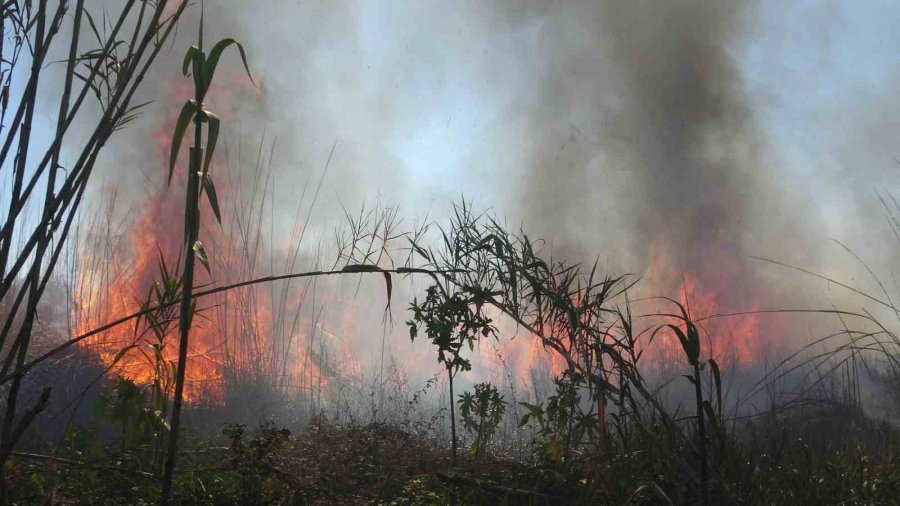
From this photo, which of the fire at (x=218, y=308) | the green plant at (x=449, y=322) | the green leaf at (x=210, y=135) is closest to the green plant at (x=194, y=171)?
the green leaf at (x=210, y=135)

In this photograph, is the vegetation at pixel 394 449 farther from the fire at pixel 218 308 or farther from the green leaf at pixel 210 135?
the fire at pixel 218 308

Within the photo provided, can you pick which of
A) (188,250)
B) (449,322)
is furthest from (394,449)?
(188,250)

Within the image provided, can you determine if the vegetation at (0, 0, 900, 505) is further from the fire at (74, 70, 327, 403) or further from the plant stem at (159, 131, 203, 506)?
the fire at (74, 70, 327, 403)

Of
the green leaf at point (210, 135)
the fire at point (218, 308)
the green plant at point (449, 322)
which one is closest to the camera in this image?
the green leaf at point (210, 135)

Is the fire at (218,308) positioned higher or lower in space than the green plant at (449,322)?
higher

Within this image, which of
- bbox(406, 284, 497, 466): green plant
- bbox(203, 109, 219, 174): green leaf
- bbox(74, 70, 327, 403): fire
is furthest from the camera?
bbox(74, 70, 327, 403): fire

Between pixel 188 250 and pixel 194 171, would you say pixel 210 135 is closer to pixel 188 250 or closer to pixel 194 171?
pixel 194 171

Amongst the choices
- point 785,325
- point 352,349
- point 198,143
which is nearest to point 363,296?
point 352,349

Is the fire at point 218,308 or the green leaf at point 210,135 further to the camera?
the fire at point 218,308

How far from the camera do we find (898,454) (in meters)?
3.51

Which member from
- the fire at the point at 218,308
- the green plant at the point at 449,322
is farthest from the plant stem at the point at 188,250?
the fire at the point at 218,308

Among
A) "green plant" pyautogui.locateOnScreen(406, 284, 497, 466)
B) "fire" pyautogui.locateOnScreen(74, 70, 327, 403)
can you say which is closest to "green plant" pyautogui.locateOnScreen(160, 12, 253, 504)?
"green plant" pyautogui.locateOnScreen(406, 284, 497, 466)

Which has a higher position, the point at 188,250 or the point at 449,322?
the point at 449,322

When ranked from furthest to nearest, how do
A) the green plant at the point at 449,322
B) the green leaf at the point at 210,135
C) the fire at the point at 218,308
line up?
the fire at the point at 218,308, the green plant at the point at 449,322, the green leaf at the point at 210,135
